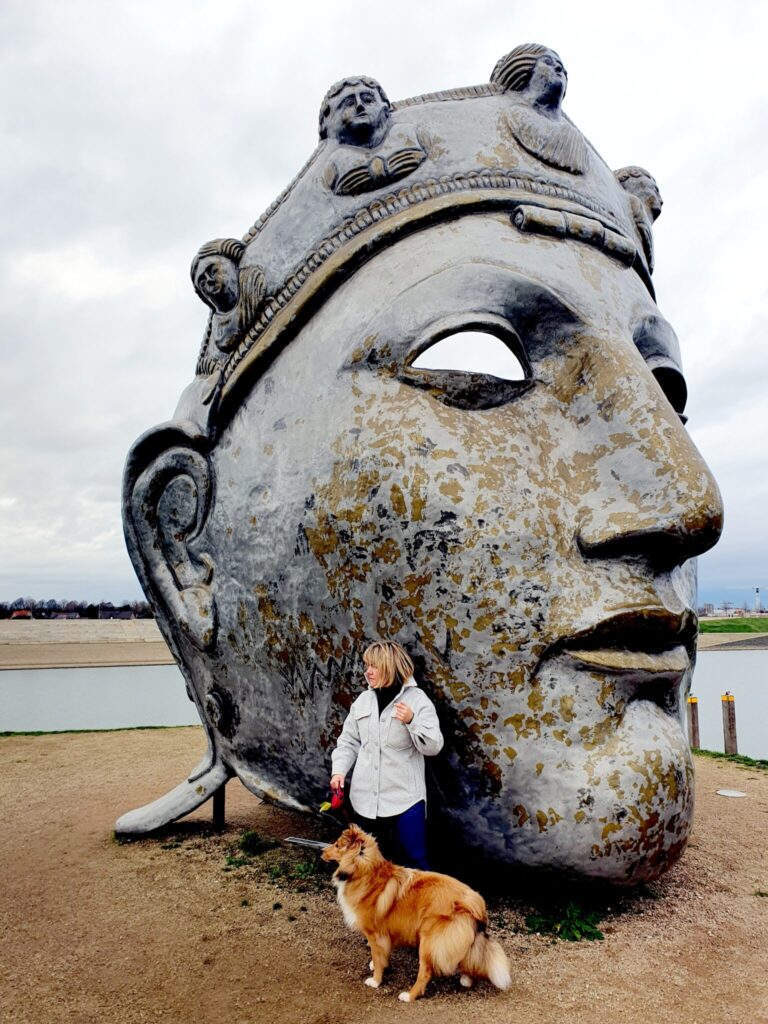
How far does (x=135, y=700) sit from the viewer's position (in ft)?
50.8

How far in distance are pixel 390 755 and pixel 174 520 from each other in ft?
5.59

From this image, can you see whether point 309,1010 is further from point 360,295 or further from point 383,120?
point 383,120

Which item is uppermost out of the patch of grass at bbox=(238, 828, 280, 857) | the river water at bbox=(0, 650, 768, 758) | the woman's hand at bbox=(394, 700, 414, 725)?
the woman's hand at bbox=(394, 700, 414, 725)

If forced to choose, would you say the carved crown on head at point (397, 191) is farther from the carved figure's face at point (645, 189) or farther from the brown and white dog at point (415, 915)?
the brown and white dog at point (415, 915)

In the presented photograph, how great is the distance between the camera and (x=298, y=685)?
3.52m

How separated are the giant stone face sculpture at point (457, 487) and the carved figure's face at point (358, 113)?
0.05 feet

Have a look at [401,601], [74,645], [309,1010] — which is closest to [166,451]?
[401,601]

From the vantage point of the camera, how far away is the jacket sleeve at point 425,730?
297 centimetres

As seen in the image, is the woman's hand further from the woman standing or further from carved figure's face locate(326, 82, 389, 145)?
carved figure's face locate(326, 82, 389, 145)

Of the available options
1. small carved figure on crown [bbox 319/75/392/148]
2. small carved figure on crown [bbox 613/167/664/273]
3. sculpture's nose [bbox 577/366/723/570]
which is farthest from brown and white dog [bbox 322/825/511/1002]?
small carved figure on crown [bbox 613/167/664/273]

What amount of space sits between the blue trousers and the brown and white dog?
184 mm

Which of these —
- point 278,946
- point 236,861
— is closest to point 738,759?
point 236,861

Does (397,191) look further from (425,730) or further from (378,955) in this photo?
(378,955)

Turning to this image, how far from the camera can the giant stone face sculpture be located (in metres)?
3.07
